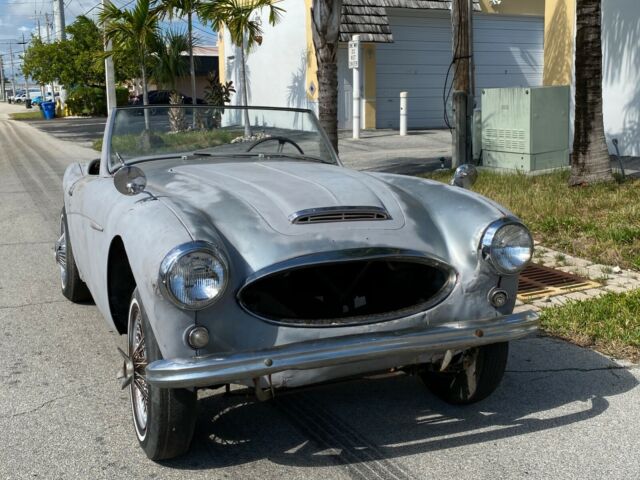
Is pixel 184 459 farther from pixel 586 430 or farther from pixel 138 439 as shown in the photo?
pixel 586 430

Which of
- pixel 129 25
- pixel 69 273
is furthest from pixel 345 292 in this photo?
pixel 129 25

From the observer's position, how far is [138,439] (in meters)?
3.37

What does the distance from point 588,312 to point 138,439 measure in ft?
10.2

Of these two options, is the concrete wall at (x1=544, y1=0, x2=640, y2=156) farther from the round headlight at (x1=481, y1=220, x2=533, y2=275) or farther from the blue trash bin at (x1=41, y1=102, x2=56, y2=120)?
the blue trash bin at (x1=41, y1=102, x2=56, y2=120)

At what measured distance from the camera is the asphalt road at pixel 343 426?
3.19 m

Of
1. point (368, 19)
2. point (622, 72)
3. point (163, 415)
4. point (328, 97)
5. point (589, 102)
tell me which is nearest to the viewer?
point (163, 415)

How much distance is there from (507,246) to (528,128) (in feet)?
24.1

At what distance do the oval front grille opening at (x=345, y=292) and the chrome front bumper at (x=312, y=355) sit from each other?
0.19m

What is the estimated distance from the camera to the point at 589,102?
27.4 ft

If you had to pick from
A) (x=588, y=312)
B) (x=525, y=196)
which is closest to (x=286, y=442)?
(x=588, y=312)

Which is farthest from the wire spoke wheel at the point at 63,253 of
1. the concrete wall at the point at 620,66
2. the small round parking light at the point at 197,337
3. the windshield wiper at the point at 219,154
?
the concrete wall at the point at 620,66

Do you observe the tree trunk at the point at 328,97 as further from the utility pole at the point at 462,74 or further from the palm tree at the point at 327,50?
the utility pole at the point at 462,74

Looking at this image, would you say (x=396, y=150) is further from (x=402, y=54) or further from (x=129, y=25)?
(x=129, y=25)

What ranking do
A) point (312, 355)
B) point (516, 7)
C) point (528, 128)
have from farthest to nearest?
point (516, 7), point (528, 128), point (312, 355)
